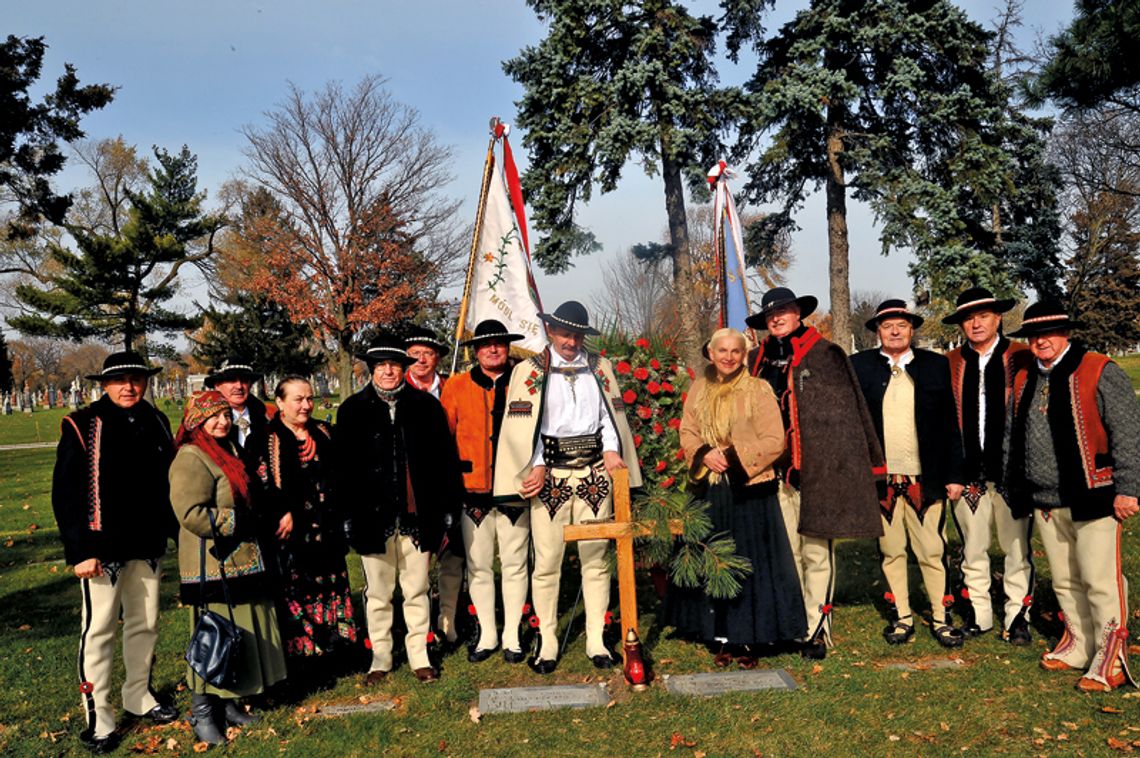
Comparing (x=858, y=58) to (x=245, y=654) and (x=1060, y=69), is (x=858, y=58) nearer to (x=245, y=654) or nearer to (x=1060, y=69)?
(x=1060, y=69)

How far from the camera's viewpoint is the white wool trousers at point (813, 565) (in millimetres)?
5070

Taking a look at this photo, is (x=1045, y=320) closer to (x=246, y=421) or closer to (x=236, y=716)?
(x=246, y=421)

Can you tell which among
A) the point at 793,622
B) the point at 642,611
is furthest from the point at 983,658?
the point at 642,611

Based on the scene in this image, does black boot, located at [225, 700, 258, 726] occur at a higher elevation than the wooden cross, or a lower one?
lower

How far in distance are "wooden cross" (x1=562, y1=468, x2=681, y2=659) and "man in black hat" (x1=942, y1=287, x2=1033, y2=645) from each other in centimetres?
228

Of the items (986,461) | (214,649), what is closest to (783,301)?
(986,461)

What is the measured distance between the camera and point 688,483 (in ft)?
17.5

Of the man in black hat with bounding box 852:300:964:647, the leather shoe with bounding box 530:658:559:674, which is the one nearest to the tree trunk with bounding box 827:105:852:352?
the man in black hat with bounding box 852:300:964:647

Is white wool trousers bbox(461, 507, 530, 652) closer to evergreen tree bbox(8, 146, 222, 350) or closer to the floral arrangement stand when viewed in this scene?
the floral arrangement stand

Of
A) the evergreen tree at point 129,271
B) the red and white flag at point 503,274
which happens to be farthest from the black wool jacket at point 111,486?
the evergreen tree at point 129,271

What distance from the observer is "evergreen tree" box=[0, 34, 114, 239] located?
13648mm

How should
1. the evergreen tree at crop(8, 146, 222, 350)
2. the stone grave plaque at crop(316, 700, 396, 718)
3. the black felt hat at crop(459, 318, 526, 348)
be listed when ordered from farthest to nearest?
the evergreen tree at crop(8, 146, 222, 350)
the black felt hat at crop(459, 318, 526, 348)
the stone grave plaque at crop(316, 700, 396, 718)

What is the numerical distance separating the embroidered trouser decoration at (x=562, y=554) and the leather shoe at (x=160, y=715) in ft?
7.23

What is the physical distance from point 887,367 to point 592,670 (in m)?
2.89
